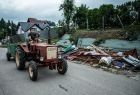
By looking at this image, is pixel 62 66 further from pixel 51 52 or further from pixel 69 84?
pixel 69 84

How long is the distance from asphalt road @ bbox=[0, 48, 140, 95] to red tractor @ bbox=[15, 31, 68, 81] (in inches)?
15.6

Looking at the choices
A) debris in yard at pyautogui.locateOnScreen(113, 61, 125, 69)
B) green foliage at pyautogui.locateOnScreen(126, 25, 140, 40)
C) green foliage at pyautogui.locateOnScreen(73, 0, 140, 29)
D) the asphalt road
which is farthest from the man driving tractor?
green foliage at pyautogui.locateOnScreen(73, 0, 140, 29)

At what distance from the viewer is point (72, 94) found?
6336 millimetres

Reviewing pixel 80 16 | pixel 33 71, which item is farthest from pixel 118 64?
pixel 80 16

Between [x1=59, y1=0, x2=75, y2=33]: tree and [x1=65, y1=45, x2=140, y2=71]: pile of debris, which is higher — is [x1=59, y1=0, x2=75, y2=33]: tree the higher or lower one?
the higher one

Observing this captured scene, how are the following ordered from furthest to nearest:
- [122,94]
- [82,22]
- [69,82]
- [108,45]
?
1. [82,22]
2. [108,45]
3. [69,82]
4. [122,94]

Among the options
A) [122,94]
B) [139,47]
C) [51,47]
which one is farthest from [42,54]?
[139,47]

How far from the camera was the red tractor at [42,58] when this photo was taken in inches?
323

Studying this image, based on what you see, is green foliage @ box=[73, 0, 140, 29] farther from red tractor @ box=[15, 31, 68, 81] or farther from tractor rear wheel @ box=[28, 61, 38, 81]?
tractor rear wheel @ box=[28, 61, 38, 81]

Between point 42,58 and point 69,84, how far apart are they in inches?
75.3

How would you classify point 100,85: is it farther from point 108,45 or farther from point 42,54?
point 108,45

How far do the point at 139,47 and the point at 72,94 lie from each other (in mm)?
9393

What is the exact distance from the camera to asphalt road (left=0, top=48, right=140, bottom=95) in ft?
21.7

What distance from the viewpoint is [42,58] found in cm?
862
